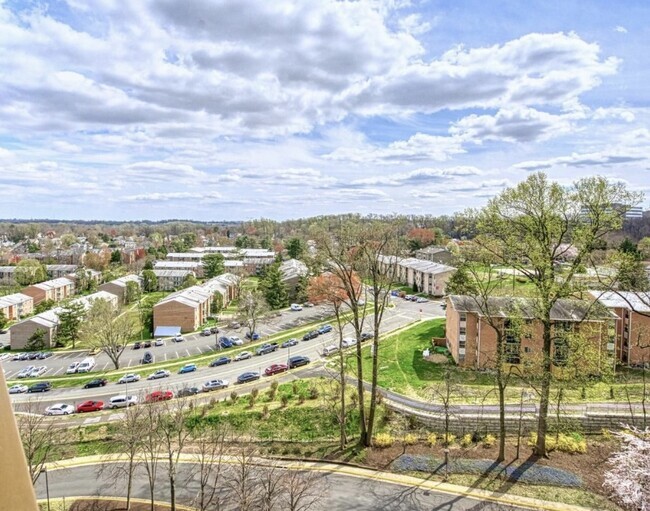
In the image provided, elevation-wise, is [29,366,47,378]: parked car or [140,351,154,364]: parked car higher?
[140,351,154,364]: parked car

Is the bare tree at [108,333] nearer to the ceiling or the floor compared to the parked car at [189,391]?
nearer to the ceiling

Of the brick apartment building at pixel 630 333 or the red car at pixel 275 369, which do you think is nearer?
the brick apartment building at pixel 630 333

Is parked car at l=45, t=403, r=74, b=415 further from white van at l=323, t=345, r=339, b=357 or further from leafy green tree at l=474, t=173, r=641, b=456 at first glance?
leafy green tree at l=474, t=173, r=641, b=456

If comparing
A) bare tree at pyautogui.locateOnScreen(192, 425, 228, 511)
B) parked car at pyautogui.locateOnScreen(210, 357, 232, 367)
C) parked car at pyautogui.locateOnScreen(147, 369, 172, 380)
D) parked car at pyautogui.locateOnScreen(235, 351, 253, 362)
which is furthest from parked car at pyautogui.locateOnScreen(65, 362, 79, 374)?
bare tree at pyautogui.locateOnScreen(192, 425, 228, 511)

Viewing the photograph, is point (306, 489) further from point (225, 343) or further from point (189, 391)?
point (225, 343)

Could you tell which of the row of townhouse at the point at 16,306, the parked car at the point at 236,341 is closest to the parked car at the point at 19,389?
the parked car at the point at 236,341

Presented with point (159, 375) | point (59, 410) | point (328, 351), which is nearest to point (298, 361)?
point (328, 351)

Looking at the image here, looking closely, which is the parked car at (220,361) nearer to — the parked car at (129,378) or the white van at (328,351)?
the parked car at (129,378)
